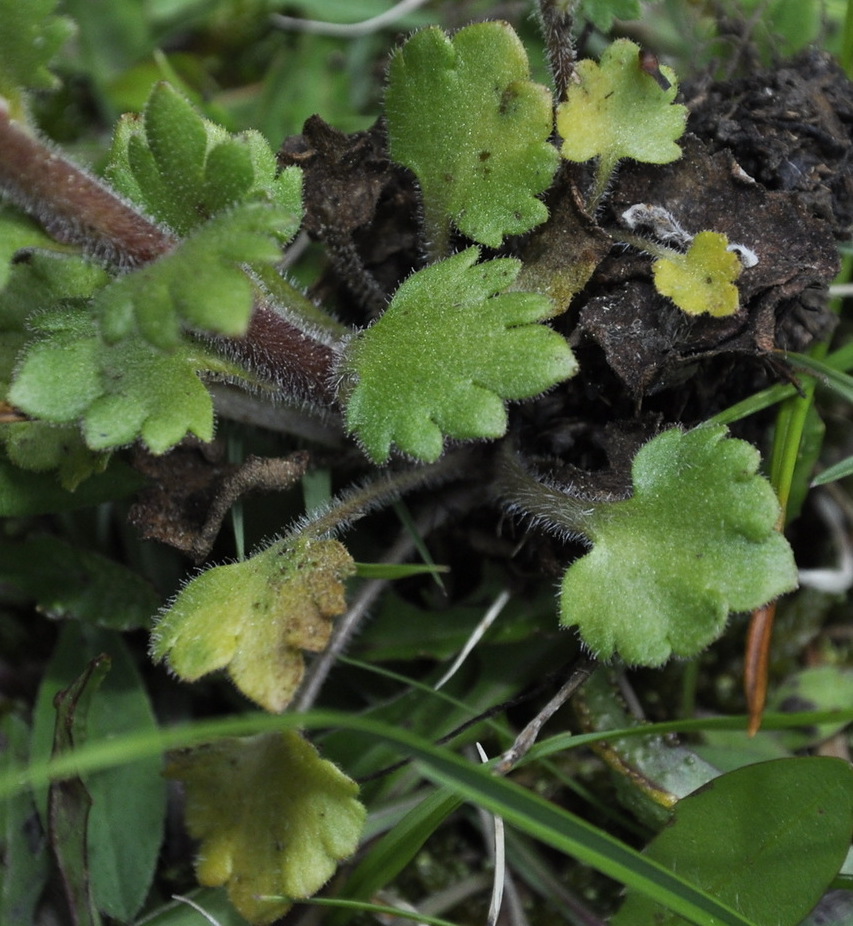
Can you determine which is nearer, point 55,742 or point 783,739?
point 55,742

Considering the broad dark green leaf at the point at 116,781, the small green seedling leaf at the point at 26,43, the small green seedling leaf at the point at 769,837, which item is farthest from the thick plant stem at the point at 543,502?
the small green seedling leaf at the point at 26,43

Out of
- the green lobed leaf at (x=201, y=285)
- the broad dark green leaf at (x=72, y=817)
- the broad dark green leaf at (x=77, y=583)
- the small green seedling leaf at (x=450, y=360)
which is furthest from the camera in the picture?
the broad dark green leaf at (x=77, y=583)

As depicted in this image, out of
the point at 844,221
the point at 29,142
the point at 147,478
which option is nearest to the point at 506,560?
the point at 147,478

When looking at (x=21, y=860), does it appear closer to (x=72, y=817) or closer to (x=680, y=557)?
(x=72, y=817)

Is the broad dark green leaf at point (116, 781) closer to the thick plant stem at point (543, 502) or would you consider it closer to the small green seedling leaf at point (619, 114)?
the thick plant stem at point (543, 502)

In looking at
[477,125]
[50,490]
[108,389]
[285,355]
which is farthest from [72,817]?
[477,125]

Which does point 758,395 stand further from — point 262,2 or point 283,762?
point 262,2
